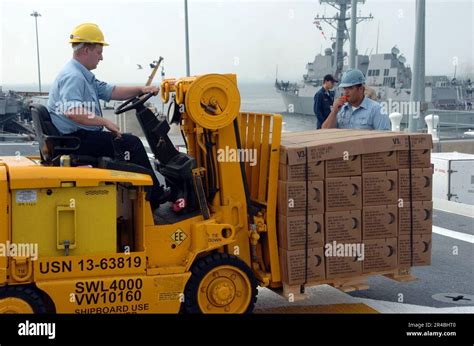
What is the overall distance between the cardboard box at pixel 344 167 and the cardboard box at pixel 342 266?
0.64 m

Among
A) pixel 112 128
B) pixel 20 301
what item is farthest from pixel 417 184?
pixel 20 301

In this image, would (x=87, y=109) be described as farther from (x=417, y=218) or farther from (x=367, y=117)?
(x=367, y=117)

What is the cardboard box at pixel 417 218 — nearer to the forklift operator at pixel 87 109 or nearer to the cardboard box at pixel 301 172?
the cardboard box at pixel 301 172

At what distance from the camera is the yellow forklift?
5.29 m

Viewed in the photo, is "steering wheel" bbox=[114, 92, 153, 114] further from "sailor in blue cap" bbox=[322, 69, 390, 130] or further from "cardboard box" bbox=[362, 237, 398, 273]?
"sailor in blue cap" bbox=[322, 69, 390, 130]

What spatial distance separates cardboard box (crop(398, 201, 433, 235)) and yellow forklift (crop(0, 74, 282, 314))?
1.21 meters

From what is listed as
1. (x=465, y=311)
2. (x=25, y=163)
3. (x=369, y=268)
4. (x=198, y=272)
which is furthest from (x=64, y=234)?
(x=465, y=311)

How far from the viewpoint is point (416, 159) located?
20.6ft

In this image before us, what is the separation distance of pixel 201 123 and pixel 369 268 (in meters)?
2.03

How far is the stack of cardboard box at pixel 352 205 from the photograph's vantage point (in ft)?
19.5

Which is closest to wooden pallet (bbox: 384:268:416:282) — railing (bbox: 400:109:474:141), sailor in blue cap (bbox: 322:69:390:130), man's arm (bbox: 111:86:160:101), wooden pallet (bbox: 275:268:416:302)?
wooden pallet (bbox: 275:268:416:302)

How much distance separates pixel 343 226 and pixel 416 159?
940 mm

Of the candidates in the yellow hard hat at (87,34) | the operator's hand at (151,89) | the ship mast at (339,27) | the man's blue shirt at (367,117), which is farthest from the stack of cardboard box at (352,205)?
the ship mast at (339,27)
